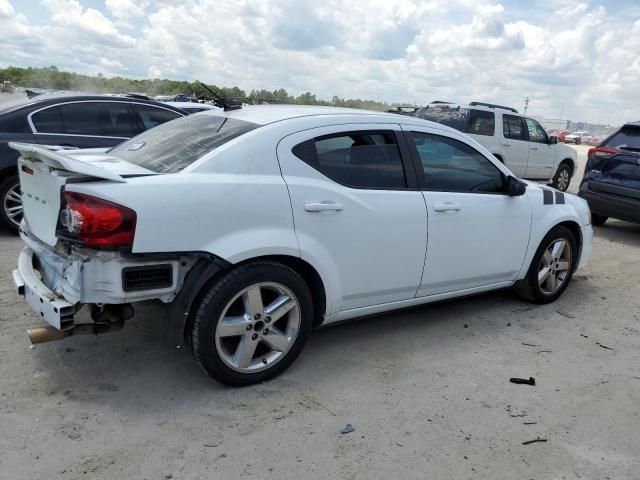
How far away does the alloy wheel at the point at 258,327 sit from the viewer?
3.19m

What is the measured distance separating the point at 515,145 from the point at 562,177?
2.55 metres

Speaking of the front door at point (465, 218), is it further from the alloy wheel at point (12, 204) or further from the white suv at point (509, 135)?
the white suv at point (509, 135)

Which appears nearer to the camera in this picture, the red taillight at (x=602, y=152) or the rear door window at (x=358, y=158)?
the rear door window at (x=358, y=158)

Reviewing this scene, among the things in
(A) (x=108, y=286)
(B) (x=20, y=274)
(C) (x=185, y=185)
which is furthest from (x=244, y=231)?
(B) (x=20, y=274)

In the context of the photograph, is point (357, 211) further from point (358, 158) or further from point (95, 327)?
point (95, 327)

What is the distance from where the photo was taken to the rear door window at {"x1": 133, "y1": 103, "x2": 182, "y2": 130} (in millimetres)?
7039

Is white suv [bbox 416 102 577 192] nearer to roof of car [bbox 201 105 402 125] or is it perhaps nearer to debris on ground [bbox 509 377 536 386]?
roof of car [bbox 201 105 402 125]

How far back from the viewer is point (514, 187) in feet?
14.6

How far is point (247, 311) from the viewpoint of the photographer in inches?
127

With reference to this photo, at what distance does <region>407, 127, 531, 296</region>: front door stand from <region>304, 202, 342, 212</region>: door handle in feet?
2.62

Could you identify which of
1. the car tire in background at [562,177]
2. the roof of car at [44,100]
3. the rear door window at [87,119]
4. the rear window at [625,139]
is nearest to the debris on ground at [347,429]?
the rear door window at [87,119]

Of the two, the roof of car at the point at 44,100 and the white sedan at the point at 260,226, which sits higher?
the roof of car at the point at 44,100

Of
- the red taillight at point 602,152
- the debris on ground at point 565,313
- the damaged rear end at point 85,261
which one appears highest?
the red taillight at point 602,152

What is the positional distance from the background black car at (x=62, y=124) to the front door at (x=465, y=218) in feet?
14.0
